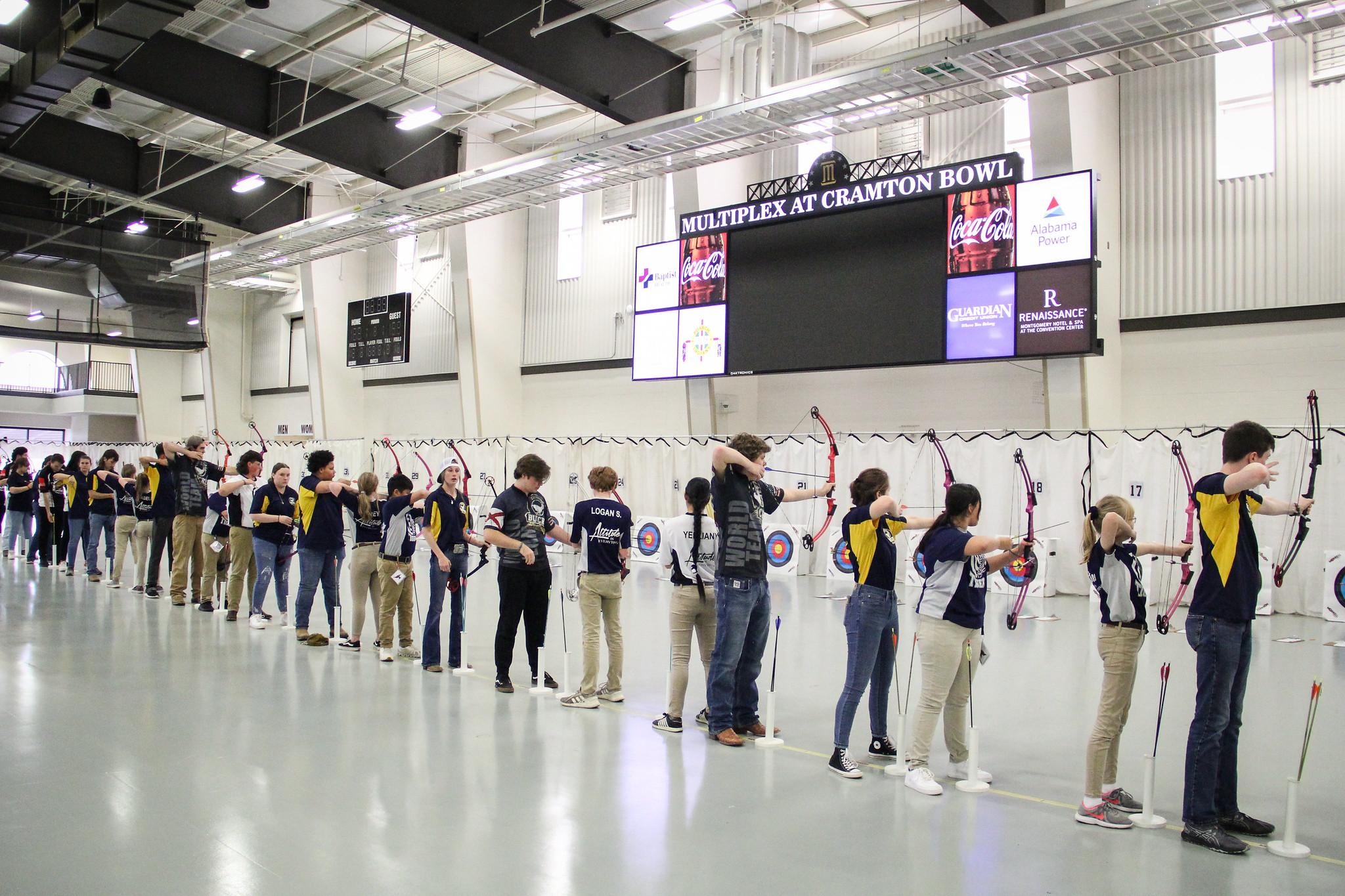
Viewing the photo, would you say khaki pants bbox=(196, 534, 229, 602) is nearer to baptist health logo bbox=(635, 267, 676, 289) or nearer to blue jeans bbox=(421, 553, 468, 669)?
blue jeans bbox=(421, 553, 468, 669)

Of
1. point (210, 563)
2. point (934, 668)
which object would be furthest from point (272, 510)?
point (934, 668)

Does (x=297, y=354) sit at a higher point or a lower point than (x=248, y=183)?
lower

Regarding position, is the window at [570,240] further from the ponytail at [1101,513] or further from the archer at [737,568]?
the ponytail at [1101,513]

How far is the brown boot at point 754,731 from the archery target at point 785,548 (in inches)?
336

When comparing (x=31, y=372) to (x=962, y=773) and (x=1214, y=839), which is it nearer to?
(x=962, y=773)

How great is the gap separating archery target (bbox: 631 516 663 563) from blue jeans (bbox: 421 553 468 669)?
27.4 feet

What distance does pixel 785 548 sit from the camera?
553 inches

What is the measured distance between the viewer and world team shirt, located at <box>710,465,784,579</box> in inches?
201

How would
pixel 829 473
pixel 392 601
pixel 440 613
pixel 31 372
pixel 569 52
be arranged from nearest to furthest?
pixel 440 613 → pixel 392 601 → pixel 829 473 → pixel 569 52 → pixel 31 372

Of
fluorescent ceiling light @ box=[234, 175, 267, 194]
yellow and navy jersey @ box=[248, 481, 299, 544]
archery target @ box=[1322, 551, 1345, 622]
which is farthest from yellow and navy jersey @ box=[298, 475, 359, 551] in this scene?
fluorescent ceiling light @ box=[234, 175, 267, 194]

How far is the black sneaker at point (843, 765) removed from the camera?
4.63 metres

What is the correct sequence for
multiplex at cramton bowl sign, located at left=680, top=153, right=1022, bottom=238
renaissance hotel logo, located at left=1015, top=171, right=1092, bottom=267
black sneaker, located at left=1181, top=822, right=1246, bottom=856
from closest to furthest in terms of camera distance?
black sneaker, located at left=1181, top=822, right=1246, bottom=856, renaissance hotel logo, located at left=1015, top=171, right=1092, bottom=267, multiplex at cramton bowl sign, located at left=680, top=153, right=1022, bottom=238

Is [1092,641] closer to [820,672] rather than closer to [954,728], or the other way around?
[820,672]

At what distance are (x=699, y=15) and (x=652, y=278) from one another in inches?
141
